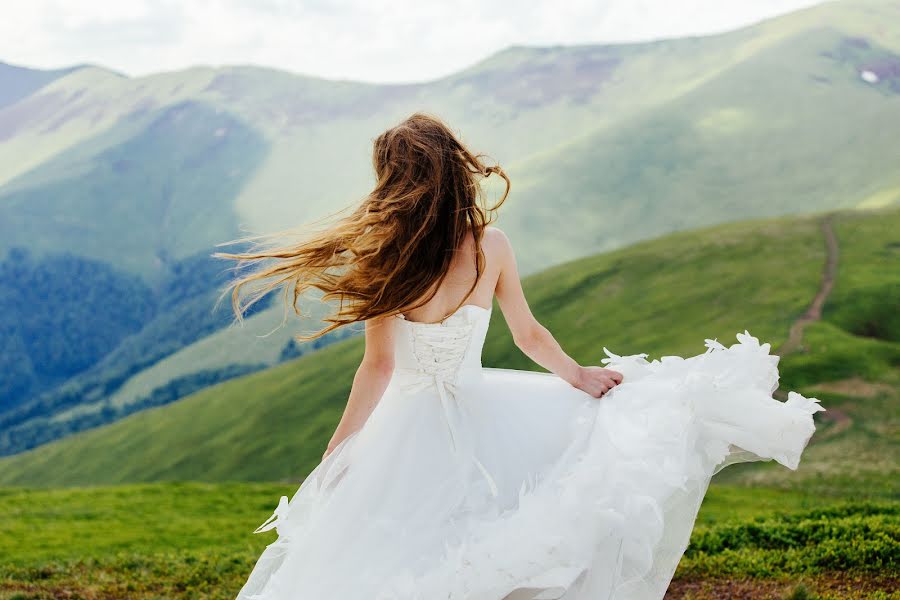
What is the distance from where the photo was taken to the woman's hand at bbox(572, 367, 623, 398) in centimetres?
671

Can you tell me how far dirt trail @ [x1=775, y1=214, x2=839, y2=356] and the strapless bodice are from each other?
5198cm

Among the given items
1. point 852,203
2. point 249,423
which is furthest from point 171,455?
point 852,203

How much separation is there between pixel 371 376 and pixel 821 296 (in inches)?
2677

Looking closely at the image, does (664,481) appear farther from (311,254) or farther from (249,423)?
(249,423)

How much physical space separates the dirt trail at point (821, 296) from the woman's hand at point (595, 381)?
51262 mm

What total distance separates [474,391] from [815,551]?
5.89 m

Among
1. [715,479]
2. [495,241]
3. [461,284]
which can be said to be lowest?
[715,479]

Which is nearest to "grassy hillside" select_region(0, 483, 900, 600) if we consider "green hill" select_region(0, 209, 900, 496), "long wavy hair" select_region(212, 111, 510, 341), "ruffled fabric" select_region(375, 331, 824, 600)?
"ruffled fabric" select_region(375, 331, 824, 600)

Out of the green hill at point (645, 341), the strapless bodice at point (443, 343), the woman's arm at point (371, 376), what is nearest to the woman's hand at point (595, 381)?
the strapless bodice at point (443, 343)

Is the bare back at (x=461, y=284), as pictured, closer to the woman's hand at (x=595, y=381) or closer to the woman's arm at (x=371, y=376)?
the woman's arm at (x=371, y=376)

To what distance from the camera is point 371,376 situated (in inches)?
250

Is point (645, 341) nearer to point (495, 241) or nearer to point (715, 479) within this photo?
point (715, 479)

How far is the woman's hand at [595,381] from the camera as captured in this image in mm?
6711

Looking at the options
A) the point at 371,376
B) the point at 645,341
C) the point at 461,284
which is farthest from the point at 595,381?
the point at 645,341
